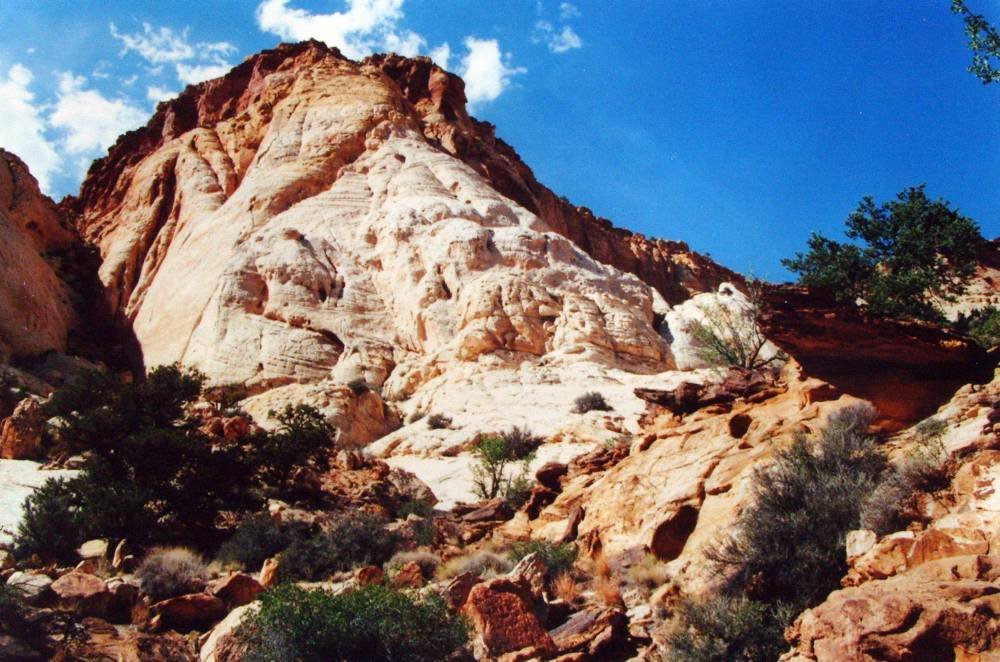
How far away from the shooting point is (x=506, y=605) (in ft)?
26.0

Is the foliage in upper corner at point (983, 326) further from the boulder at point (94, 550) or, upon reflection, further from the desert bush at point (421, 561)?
the boulder at point (94, 550)

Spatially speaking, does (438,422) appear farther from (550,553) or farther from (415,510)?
(550,553)

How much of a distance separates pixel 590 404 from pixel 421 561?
544 inches

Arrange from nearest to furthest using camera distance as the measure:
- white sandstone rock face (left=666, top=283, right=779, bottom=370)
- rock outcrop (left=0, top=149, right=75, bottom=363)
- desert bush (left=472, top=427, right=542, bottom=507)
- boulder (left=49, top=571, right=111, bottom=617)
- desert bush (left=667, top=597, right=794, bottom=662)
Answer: desert bush (left=667, top=597, right=794, bottom=662) < boulder (left=49, top=571, right=111, bottom=617) < desert bush (left=472, top=427, right=542, bottom=507) < rock outcrop (left=0, top=149, right=75, bottom=363) < white sandstone rock face (left=666, top=283, right=779, bottom=370)

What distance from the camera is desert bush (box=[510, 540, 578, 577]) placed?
9.92 meters

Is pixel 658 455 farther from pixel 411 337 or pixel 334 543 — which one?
pixel 411 337

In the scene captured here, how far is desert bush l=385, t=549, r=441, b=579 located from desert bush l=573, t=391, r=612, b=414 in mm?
13158

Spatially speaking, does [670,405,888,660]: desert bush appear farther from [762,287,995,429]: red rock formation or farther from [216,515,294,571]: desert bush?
[216,515,294,571]: desert bush

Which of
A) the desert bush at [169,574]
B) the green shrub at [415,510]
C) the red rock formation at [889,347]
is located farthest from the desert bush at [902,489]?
the green shrub at [415,510]

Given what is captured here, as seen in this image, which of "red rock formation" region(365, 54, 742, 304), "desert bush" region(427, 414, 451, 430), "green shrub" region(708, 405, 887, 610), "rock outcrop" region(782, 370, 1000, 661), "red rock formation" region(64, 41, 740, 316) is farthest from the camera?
"red rock formation" region(365, 54, 742, 304)

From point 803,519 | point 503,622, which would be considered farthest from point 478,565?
point 803,519

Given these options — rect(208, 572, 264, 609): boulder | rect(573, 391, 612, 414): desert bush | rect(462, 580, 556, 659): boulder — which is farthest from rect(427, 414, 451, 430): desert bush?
rect(462, 580, 556, 659): boulder

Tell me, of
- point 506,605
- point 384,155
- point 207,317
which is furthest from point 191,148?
point 506,605

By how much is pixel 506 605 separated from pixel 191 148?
4688 centimetres
